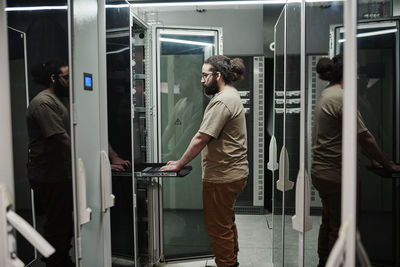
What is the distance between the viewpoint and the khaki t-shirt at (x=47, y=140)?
1695 mm

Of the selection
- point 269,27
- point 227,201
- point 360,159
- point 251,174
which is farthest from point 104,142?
point 269,27

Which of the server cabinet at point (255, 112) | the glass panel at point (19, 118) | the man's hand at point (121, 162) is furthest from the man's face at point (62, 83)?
the server cabinet at point (255, 112)

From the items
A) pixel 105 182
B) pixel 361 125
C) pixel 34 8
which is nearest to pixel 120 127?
pixel 105 182

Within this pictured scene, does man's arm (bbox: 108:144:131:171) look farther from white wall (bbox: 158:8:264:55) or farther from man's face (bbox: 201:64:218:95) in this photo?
white wall (bbox: 158:8:264:55)

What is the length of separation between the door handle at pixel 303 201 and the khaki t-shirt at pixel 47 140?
1.18 meters

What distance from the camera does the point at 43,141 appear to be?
174 cm

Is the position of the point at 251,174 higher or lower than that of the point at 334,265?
lower

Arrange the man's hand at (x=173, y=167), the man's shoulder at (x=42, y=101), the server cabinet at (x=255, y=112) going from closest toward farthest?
the man's shoulder at (x=42, y=101) < the man's hand at (x=173, y=167) < the server cabinet at (x=255, y=112)

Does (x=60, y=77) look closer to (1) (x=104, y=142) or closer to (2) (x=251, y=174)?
(1) (x=104, y=142)

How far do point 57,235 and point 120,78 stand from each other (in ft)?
3.61

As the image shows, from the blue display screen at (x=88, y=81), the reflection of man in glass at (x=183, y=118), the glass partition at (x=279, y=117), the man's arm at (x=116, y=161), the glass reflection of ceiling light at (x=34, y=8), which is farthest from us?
the reflection of man in glass at (x=183, y=118)

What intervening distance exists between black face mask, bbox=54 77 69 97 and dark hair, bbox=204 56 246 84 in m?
1.55

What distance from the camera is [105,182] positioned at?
89.7 inches

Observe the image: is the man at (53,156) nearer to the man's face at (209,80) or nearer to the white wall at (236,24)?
the man's face at (209,80)
